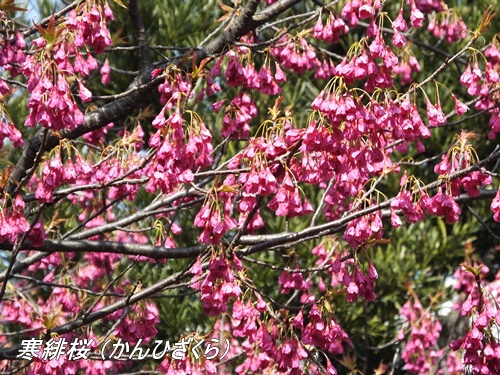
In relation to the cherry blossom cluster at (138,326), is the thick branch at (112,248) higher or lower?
higher

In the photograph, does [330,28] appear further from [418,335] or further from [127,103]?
[418,335]

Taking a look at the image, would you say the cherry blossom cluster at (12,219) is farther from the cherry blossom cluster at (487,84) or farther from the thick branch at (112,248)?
the cherry blossom cluster at (487,84)

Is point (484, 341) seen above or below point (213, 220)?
below

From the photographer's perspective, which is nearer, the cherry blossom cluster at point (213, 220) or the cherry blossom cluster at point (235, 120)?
the cherry blossom cluster at point (213, 220)

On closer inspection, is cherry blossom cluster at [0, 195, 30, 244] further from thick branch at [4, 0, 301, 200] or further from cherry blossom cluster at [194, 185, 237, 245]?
cherry blossom cluster at [194, 185, 237, 245]

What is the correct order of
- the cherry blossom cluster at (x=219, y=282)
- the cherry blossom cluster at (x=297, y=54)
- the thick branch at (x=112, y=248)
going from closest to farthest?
the cherry blossom cluster at (x=219, y=282) → the thick branch at (x=112, y=248) → the cherry blossom cluster at (x=297, y=54)

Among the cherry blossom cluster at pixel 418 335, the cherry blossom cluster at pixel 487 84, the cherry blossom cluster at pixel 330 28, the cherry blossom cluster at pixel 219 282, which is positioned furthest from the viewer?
the cherry blossom cluster at pixel 418 335

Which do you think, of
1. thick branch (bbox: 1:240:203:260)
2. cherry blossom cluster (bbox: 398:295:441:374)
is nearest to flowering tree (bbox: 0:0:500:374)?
thick branch (bbox: 1:240:203:260)

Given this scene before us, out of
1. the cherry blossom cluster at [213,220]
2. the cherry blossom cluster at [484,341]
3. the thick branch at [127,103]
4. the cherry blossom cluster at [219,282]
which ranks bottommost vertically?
the cherry blossom cluster at [484,341]

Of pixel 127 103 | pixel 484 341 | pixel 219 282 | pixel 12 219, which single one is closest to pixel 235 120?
pixel 127 103

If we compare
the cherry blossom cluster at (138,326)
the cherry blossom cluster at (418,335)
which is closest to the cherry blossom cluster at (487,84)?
the cherry blossom cluster at (138,326)

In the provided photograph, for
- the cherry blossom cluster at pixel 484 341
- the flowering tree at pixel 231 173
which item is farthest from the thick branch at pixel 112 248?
the cherry blossom cluster at pixel 484 341

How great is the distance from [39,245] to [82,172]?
13.3 inches

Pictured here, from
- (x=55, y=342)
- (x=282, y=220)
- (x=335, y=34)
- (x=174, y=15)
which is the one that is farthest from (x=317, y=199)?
(x=55, y=342)
